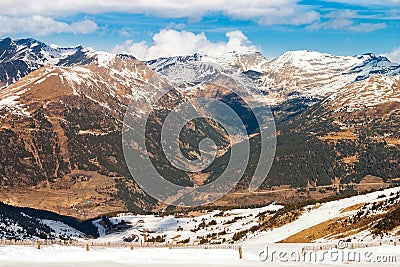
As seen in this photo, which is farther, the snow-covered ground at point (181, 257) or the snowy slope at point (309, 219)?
the snowy slope at point (309, 219)

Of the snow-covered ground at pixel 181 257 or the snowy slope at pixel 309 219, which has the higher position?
the snow-covered ground at pixel 181 257

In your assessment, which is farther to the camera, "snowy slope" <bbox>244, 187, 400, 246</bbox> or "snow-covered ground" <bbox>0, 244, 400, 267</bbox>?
"snowy slope" <bbox>244, 187, 400, 246</bbox>

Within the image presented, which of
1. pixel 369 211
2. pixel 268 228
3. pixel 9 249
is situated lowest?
pixel 268 228

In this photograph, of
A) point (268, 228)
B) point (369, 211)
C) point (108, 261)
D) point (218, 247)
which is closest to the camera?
point (108, 261)

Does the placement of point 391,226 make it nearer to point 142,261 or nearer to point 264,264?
point 264,264

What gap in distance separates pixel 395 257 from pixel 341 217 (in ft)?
218

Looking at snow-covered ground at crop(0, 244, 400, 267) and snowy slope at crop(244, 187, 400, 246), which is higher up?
snow-covered ground at crop(0, 244, 400, 267)

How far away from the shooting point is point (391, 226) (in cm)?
9575

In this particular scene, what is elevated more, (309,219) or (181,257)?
(181,257)

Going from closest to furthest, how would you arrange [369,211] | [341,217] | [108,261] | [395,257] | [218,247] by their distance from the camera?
[108,261]
[395,257]
[218,247]
[369,211]
[341,217]

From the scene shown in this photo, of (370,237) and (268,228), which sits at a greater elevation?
(370,237)

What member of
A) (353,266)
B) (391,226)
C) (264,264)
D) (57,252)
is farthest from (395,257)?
(57,252)

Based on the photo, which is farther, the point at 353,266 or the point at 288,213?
the point at 288,213

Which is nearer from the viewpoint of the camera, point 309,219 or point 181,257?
point 181,257
